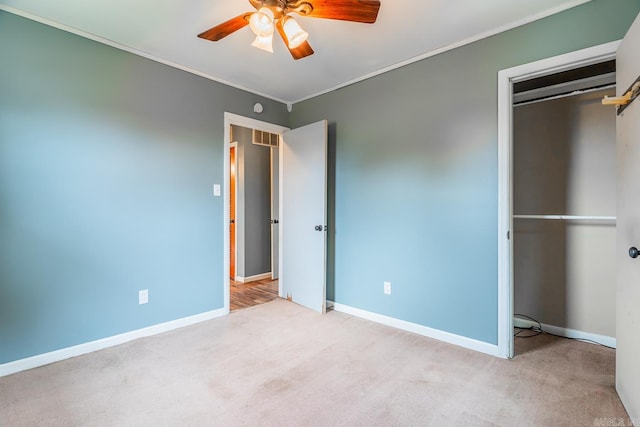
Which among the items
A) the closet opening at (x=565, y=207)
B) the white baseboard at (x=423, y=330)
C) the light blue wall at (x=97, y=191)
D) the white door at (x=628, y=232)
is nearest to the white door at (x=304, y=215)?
the white baseboard at (x=423, y=330)

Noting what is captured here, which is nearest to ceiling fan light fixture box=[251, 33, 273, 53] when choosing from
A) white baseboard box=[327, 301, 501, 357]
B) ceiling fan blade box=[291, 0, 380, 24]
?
ceiling fan blade box=[291, 0, 380, 24]

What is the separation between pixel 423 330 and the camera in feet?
8.93

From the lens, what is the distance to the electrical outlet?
265 centimetres

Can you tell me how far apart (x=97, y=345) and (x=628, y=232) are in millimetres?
3593

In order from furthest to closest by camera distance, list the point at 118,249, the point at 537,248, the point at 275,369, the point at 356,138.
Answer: the point at 356,138 < the point at 537,248 < the point at 118,249 < the point at 275,369

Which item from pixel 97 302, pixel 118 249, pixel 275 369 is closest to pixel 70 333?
pixel 97 302

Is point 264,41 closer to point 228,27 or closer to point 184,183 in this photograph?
point 228,27

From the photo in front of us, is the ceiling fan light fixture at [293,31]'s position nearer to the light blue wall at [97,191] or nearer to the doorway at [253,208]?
the light blue wall at [97,191]

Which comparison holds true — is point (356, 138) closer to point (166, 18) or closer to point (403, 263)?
point (403, 263)

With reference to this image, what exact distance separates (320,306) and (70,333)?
2131mm

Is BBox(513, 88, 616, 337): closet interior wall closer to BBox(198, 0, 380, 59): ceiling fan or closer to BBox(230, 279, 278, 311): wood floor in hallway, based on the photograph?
BBox(198, 0, 380, 59): ceiling fan

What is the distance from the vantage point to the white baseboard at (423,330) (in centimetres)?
238

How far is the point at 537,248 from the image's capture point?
2.88 metres

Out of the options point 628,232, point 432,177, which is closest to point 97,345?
point 432,177
